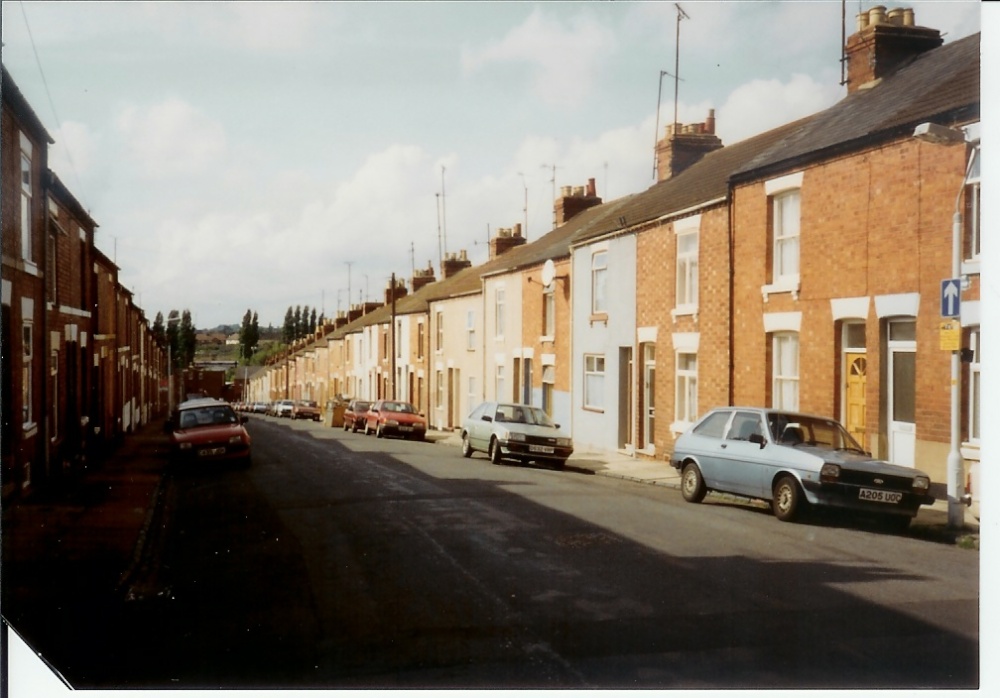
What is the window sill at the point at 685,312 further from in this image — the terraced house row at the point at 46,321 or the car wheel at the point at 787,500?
the terraced house row at the point at 46,321

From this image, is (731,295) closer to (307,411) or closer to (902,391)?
(902,391)

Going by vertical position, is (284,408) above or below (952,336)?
below

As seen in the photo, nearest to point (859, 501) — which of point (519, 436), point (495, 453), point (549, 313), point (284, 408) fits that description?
point (519, 436)

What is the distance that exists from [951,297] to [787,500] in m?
3.37

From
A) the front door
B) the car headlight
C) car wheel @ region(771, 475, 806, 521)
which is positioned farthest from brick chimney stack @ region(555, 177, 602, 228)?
the car headlight

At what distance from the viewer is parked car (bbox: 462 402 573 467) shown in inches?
832

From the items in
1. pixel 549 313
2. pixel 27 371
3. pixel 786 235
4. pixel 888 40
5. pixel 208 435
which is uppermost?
pixel 888 40

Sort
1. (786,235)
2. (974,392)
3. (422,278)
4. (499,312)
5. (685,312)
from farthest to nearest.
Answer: (422,278) < (499,312) < (685,312) < (786,235) < (974,392)

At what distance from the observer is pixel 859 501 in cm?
1158

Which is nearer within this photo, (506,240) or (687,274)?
(687,274)

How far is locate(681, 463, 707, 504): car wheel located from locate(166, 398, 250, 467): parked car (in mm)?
10378

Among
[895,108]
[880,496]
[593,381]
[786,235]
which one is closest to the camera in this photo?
Result: [880,496]

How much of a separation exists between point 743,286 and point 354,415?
2438 cm

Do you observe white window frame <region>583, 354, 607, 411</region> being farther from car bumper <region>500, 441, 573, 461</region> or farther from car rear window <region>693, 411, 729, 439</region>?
car rear window <region>693, 411, 729, 439</region>
